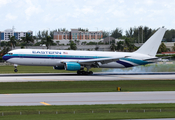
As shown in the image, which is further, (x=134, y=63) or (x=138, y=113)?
(x=134, y=63)

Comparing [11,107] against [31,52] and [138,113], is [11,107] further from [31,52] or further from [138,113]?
[31,52]

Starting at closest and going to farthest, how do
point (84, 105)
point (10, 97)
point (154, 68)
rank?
point (84, 105) < point (10, 97) < point (154, 68)

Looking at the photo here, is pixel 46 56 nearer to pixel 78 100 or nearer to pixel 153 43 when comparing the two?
pixel 153 43

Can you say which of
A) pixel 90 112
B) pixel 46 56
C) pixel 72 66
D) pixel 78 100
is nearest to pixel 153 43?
pixel 72 66

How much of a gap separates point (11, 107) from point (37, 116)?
9.55 ft

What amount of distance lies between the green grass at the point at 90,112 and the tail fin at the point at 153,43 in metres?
32.7

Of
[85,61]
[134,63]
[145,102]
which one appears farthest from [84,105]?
[134,63]

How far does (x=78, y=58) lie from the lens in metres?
45.7

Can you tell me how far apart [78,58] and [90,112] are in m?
29.5

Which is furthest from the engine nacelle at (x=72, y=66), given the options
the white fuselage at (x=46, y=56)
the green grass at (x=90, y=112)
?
the green grass at (x=90, y=112)

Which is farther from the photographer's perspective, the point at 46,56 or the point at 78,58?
the point at 78,58

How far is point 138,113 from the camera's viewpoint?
16.1m

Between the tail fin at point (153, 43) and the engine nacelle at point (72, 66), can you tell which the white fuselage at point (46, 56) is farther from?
the tail fin at point (153, 43)

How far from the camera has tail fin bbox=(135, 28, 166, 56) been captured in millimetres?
49781
